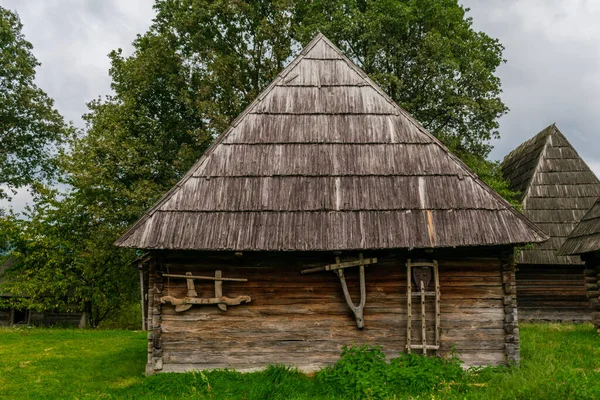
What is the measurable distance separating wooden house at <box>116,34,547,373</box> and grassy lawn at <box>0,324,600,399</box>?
1.49 feet

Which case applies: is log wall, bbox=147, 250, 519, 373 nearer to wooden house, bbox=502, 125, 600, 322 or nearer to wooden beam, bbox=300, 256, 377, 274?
wooden beam, bbox=300, 256, 377, 274

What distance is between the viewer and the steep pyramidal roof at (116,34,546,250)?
653cm

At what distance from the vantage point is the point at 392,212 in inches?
268

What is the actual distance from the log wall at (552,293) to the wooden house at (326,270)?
785 cm

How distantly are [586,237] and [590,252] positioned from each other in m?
0.38

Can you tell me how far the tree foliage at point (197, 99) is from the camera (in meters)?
15.0

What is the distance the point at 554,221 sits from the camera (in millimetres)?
13875

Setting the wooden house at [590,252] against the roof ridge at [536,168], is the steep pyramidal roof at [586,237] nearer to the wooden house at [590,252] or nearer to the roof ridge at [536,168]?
the wooden house at [590,252]

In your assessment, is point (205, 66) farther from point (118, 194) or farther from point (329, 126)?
point (329, 126)

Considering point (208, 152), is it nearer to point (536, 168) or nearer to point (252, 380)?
point (252, 380)

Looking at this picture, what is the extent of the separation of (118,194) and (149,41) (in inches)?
272

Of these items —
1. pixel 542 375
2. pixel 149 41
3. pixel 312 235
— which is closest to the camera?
pixel 542 375

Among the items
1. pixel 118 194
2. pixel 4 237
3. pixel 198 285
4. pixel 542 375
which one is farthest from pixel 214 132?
pixel 542 375

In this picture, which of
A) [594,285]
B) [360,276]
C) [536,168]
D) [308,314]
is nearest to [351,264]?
[360,276]
